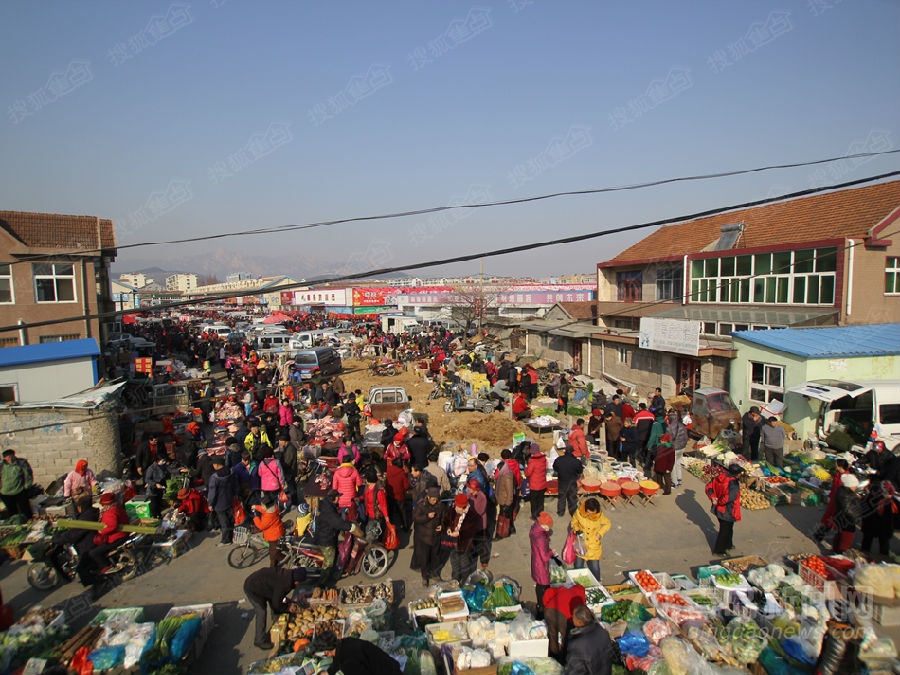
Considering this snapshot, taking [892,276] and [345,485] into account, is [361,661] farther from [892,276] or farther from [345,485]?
[892,276]

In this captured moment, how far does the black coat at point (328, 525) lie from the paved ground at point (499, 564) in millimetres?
692

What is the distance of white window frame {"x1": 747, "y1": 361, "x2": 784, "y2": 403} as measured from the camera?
13680 millimetres

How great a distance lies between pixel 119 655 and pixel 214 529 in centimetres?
396

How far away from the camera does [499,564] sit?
7867mm

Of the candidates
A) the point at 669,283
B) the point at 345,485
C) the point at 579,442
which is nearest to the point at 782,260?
the point at 669,283

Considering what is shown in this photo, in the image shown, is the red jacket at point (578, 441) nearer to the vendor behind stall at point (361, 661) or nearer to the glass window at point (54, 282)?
the vendor behind stall at point (361, 661)

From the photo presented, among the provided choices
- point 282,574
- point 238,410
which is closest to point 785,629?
point 282,574

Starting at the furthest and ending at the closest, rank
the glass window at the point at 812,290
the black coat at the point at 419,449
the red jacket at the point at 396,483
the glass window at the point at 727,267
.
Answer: the glass window at the point at 727,267, the glass window at the point at 812,290, the black coat at the point at 419,449, the red jacket at the point at 396,483

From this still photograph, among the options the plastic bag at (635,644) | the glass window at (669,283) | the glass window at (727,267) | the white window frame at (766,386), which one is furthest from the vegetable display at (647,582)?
the glass window at (669,283)

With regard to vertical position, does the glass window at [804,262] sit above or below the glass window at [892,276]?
above

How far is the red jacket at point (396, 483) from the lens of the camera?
8.56 metres

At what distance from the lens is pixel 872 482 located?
314 inches

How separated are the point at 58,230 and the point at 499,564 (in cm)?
2343

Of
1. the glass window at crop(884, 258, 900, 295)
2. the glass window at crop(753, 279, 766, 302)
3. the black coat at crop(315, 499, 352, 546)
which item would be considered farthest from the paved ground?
the glass window at crop(753, 279, 766, 302)
